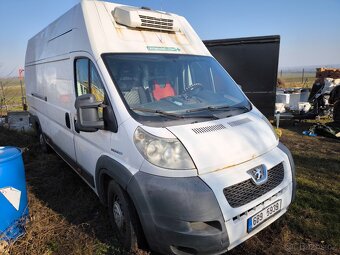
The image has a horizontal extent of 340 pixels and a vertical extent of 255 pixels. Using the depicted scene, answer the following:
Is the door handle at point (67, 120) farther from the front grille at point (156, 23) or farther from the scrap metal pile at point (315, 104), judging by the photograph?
the scrap metal pile at point (315, 104)

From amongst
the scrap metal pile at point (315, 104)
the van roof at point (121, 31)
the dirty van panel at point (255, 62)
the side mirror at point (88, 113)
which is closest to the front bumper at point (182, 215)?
the side mirror at point (88, 113)

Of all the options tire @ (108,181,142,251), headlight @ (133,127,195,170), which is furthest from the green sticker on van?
tire @ (108,181,142,251)

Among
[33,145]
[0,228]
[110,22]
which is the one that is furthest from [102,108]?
[33,145]

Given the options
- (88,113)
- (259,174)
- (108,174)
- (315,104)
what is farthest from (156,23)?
(315,104)

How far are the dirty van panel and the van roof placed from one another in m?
4.92

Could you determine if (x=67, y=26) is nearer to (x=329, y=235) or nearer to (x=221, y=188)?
(x=221, y=188)

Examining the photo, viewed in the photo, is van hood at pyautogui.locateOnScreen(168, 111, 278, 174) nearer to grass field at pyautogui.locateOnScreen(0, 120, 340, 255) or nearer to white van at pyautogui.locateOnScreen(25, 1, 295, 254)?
white van at pyautogui.locateOnScreen(25, 1, 295, 254)

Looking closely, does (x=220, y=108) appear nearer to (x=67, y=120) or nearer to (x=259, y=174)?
(x=259, y=174)

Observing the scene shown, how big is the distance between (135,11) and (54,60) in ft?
6.39

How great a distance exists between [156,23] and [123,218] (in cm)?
249

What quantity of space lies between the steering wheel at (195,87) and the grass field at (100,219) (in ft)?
6.06

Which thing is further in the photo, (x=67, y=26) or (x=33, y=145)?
(x=33, y=145)

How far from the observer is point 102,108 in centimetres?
298

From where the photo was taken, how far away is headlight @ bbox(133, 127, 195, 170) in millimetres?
2441
